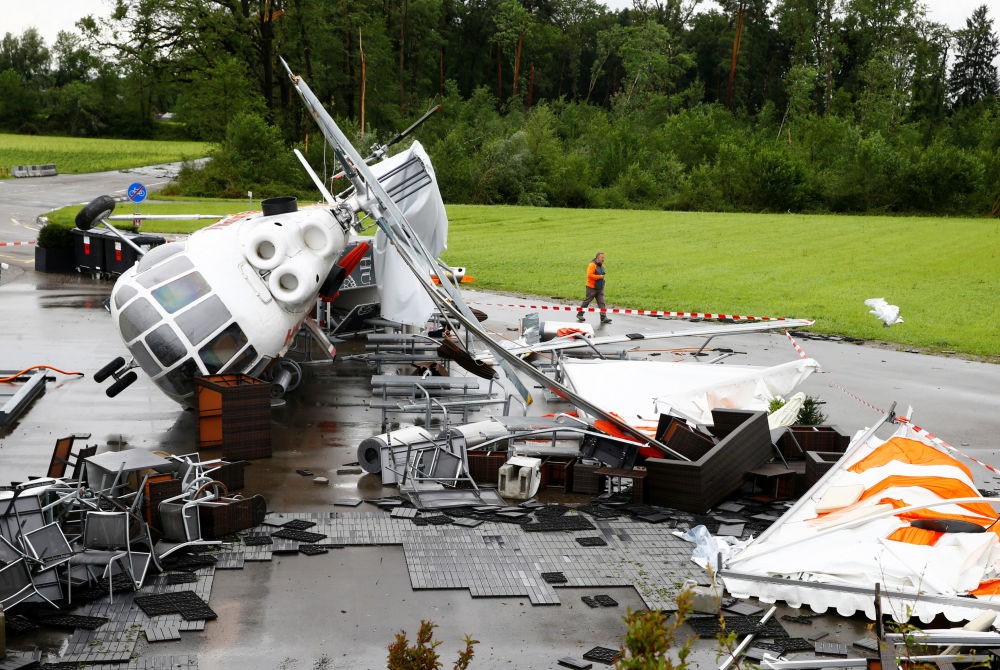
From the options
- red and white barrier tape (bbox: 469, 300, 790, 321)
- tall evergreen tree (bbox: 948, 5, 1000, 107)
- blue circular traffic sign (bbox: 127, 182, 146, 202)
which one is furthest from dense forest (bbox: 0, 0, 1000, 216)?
red and white barrier tape (bbox: 469, 300, 790, 321)

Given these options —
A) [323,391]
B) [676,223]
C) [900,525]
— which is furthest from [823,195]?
[900,525]

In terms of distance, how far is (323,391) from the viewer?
1873cm

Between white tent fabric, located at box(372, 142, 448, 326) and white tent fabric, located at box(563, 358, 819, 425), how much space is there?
14.8ft

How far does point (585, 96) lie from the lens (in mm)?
97688

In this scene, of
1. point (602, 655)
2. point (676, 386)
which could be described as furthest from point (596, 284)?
point (602, 655)

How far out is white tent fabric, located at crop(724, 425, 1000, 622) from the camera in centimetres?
922

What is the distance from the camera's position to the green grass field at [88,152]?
7462 cm

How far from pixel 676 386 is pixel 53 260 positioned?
960 inches

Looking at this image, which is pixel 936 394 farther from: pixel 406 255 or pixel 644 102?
pixel 644 102

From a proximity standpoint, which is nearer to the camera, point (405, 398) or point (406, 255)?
point (406, 255)

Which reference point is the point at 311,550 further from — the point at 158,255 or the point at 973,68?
the point at 973,68

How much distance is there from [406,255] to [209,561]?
6880mm

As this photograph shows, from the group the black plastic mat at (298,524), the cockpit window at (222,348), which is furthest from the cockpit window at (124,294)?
the black plastic mat at (298,524)

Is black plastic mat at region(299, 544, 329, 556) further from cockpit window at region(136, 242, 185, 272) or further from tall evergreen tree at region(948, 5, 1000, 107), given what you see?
tall evergreen tree at region(948, 5, 1000, 107)
